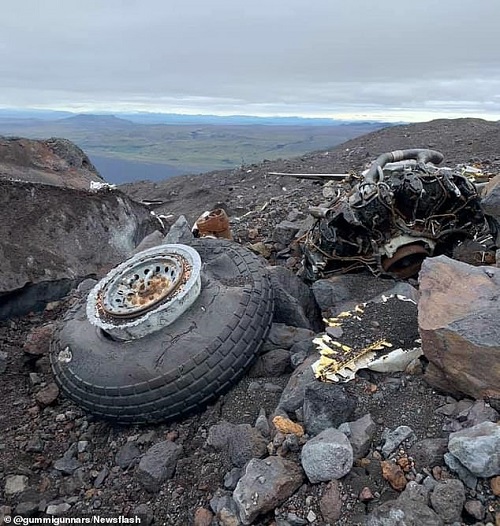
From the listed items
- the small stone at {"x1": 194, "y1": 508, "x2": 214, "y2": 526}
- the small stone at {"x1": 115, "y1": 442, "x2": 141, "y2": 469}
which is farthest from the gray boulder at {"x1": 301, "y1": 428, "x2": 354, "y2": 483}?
the small stone at {"x1": 115, "y1": 442, "x2": 141, "y2": 469}

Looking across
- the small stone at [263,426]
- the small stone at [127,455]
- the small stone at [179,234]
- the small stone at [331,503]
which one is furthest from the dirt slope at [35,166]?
the small stone at [331,503]

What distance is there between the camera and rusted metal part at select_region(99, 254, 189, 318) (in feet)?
11.3

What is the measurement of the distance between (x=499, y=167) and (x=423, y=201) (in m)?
4.51

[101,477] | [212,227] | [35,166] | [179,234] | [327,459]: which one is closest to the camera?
[327,459]

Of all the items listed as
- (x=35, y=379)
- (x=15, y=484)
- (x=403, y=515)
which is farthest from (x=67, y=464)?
(x=403, y=515)

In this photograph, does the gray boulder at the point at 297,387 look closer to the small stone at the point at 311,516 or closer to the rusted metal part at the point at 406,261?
the small stone at the point at 311,516

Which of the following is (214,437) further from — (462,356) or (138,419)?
(462,356)

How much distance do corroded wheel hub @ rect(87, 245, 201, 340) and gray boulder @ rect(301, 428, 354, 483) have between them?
131cm

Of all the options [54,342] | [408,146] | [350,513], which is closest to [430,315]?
[350,513]

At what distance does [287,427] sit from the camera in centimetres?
263

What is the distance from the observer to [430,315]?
276 cm

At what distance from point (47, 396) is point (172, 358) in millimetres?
1069

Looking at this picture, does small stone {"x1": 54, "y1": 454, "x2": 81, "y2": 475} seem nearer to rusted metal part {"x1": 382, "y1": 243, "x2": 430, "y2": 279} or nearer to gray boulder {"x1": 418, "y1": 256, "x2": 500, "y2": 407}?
gray boulder {"x1": 418, "y1": 256, "x2": 500, "y2": 407}

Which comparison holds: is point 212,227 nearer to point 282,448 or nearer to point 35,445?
point 35,445
